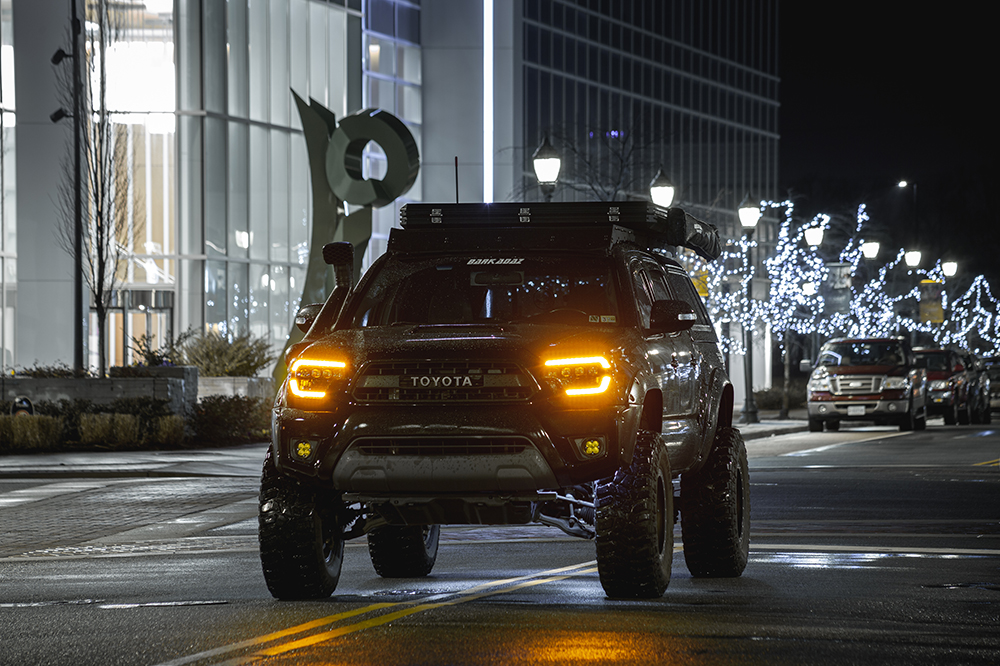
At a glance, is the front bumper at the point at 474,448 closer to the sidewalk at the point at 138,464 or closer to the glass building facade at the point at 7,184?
the sidewalk at the point at 138,464

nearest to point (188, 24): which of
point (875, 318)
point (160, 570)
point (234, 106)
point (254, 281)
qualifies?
point (234, 106)

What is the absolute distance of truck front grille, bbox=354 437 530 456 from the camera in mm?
8242

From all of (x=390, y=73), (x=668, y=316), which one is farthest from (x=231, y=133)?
(x=668, y=316)

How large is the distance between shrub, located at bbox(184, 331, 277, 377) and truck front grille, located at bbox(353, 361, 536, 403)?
82.4ft

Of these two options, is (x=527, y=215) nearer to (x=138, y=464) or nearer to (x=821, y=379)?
(x=138, y=464)

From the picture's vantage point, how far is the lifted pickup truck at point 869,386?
32500 mm

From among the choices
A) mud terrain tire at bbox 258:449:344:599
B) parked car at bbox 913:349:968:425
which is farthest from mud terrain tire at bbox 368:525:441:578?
parked car at bbox 913:349:968:425

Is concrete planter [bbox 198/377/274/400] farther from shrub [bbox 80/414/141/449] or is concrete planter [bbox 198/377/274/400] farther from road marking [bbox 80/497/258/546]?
road marking [bbox 80/497/258/546]

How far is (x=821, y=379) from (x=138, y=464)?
15.9 m

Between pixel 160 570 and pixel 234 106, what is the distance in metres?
32.6

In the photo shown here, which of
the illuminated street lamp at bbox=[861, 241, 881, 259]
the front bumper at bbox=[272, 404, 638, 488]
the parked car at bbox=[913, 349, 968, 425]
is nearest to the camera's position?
the front bumper at bbox=[272, 404, 638, 488]

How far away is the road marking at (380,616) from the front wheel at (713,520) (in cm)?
85

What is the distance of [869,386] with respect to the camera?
32531 mm

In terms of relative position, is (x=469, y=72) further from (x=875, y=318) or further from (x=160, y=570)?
(x=160, y=570)
